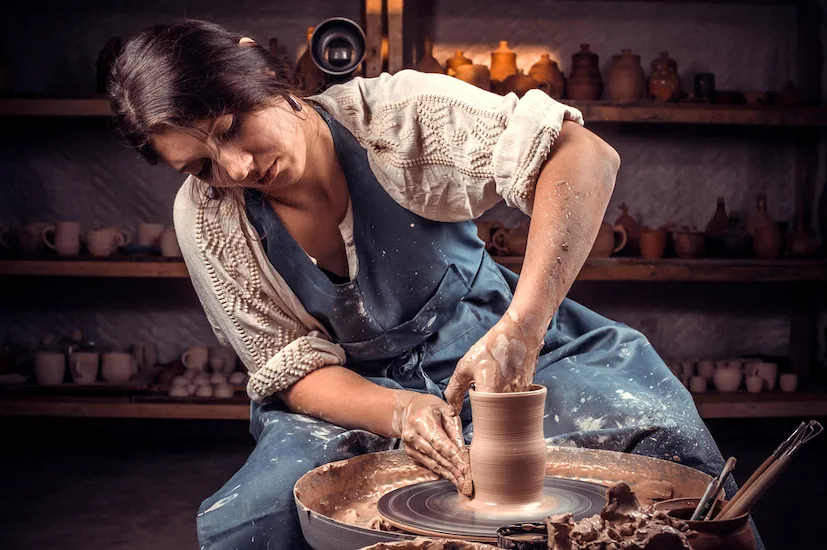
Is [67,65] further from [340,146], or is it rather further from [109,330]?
[340,146]

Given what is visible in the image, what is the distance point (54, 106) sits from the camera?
12.9 feet

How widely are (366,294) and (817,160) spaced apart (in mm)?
3398

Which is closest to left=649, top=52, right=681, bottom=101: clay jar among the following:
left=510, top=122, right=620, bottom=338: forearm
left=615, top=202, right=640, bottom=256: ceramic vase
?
left=615, top=202, right=640, bottom=256: ceramic vase

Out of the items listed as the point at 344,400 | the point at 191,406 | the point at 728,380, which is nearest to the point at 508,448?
the point at 344,400

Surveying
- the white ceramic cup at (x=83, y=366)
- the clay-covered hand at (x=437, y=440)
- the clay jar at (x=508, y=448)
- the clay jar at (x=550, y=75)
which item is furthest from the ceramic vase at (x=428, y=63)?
the clay jar at (x=508, y=448)

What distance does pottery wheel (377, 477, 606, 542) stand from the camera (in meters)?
1.26

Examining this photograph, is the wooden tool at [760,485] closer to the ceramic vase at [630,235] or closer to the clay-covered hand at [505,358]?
the clay-covered hand at [505,358]

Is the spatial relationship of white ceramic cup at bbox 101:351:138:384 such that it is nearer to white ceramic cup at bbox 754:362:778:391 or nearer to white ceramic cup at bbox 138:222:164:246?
white ceramic cup at bbox 138:222:164:246

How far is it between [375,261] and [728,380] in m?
2.77

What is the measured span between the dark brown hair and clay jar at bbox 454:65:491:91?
2.32m

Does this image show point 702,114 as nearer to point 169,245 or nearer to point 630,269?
point 630,269

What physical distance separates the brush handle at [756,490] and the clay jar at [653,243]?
3169 mm

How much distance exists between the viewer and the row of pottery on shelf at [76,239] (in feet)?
13.3

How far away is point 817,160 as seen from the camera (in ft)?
14.8
